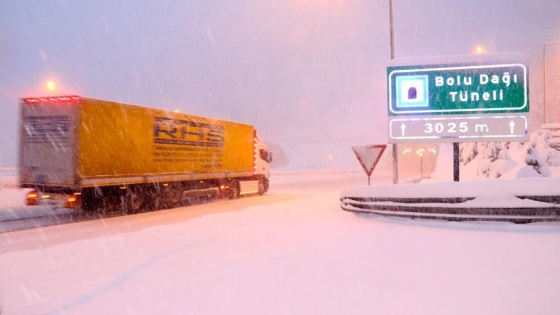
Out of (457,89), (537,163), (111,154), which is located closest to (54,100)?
(111,154)

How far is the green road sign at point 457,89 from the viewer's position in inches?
517

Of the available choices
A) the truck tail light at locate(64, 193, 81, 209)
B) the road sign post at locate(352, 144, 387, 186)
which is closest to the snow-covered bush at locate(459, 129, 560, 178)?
the road sign post at locate(352, 144, 387, 186)

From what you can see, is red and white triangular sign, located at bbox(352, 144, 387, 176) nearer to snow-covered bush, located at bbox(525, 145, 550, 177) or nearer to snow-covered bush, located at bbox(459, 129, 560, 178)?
snow-covered bush, located at bbox(459, 129, 560, 178)

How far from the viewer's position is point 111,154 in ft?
50.2

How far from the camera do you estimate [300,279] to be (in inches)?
227

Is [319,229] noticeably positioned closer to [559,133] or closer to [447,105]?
[447,105]

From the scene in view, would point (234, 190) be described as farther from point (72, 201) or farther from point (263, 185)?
Result: point (72, 201)

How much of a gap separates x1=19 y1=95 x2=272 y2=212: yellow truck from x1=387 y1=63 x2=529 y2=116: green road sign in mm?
8424

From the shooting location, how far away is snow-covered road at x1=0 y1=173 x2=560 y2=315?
15.9ft

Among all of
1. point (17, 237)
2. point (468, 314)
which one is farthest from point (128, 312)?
point (17, 237)

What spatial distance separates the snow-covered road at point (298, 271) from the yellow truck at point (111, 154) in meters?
4.38

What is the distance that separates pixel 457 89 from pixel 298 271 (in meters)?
9.26

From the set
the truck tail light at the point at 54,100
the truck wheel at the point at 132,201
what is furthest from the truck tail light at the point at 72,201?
the truck tail light at the point at 54,100

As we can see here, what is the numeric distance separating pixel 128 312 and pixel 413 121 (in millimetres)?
10696
